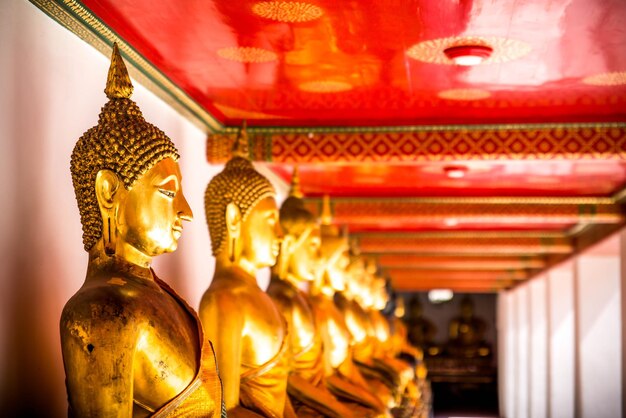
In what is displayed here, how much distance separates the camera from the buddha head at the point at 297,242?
19.3ft

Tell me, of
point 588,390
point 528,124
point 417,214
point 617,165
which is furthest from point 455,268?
point 528,124

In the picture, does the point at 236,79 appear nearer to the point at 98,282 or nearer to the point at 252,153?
the point at 252,153

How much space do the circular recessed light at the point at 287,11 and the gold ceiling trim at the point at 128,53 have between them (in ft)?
2.24

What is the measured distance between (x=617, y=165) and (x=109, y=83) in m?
5.27

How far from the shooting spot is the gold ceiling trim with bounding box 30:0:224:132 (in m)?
3.93

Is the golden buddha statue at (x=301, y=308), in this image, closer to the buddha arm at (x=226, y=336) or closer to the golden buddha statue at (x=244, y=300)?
the golden buddha statue at (x=244, y=300)

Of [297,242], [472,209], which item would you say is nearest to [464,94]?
[297,242]

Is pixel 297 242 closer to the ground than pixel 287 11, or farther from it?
closer to the ground

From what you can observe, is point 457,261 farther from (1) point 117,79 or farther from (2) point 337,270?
(1) point 117,79

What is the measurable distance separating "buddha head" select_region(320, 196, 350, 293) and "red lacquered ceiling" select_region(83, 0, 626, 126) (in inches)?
38.7

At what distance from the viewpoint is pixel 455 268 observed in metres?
17.8

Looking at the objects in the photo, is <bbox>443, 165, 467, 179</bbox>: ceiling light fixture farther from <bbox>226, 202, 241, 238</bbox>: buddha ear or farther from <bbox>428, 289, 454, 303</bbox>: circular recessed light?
<bbox>428, 289, 454, 303</bbox>: circular recessed light

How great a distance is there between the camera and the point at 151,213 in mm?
3512

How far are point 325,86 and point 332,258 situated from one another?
182 cm
